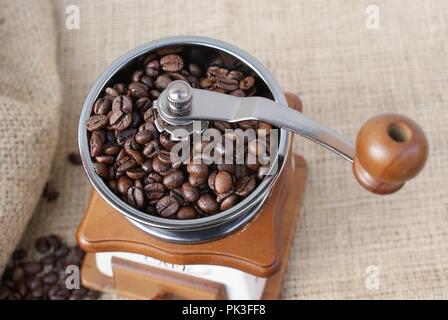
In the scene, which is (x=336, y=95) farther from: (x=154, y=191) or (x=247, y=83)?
(x=154, y=191)

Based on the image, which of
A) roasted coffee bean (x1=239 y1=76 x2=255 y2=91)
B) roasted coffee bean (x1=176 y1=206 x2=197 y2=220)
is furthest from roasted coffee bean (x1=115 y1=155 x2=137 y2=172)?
roasted coffee bean (x1=239 y1=76 x2=255 y2=91)

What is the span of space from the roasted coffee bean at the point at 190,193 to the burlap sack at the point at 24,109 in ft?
1.56

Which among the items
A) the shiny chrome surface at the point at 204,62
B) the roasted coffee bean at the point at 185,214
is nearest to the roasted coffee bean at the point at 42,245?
the shiny chrome surface at the point at 204,62

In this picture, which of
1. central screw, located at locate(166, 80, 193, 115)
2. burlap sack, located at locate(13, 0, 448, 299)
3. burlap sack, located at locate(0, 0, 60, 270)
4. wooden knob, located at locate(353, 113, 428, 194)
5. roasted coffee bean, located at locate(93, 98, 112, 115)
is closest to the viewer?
wooden knob, located at locate(353, 113, 428, 194)

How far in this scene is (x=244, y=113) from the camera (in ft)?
2.83

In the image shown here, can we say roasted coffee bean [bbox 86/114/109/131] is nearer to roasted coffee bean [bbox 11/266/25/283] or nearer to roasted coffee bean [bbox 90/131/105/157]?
roasted coffee bean [bbox 90/131/105/157]

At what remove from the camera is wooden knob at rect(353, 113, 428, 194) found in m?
0.72

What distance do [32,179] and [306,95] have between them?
0.66 m

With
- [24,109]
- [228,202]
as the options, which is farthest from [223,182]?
[24,109]

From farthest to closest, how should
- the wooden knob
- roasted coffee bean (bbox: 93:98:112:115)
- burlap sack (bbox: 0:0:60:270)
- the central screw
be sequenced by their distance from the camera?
burlap sack (bbox: 0:0:60:270) < roasted coffee bean (bbox: 93:98:112:115) < the central screw < the wooden knob

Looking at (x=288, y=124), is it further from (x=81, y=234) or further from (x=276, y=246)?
(x=81, y=234)

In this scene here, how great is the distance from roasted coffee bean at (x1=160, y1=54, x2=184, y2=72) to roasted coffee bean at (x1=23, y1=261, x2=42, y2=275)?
23.9 inches

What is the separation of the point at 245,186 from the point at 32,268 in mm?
652

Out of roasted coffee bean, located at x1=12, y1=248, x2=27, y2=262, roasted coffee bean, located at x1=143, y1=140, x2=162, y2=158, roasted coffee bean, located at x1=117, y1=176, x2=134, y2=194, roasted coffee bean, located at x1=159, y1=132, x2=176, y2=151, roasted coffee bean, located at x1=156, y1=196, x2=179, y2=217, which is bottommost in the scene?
roasted coffee bean, located at x1=12, y1=248, x2=27, y2=262
